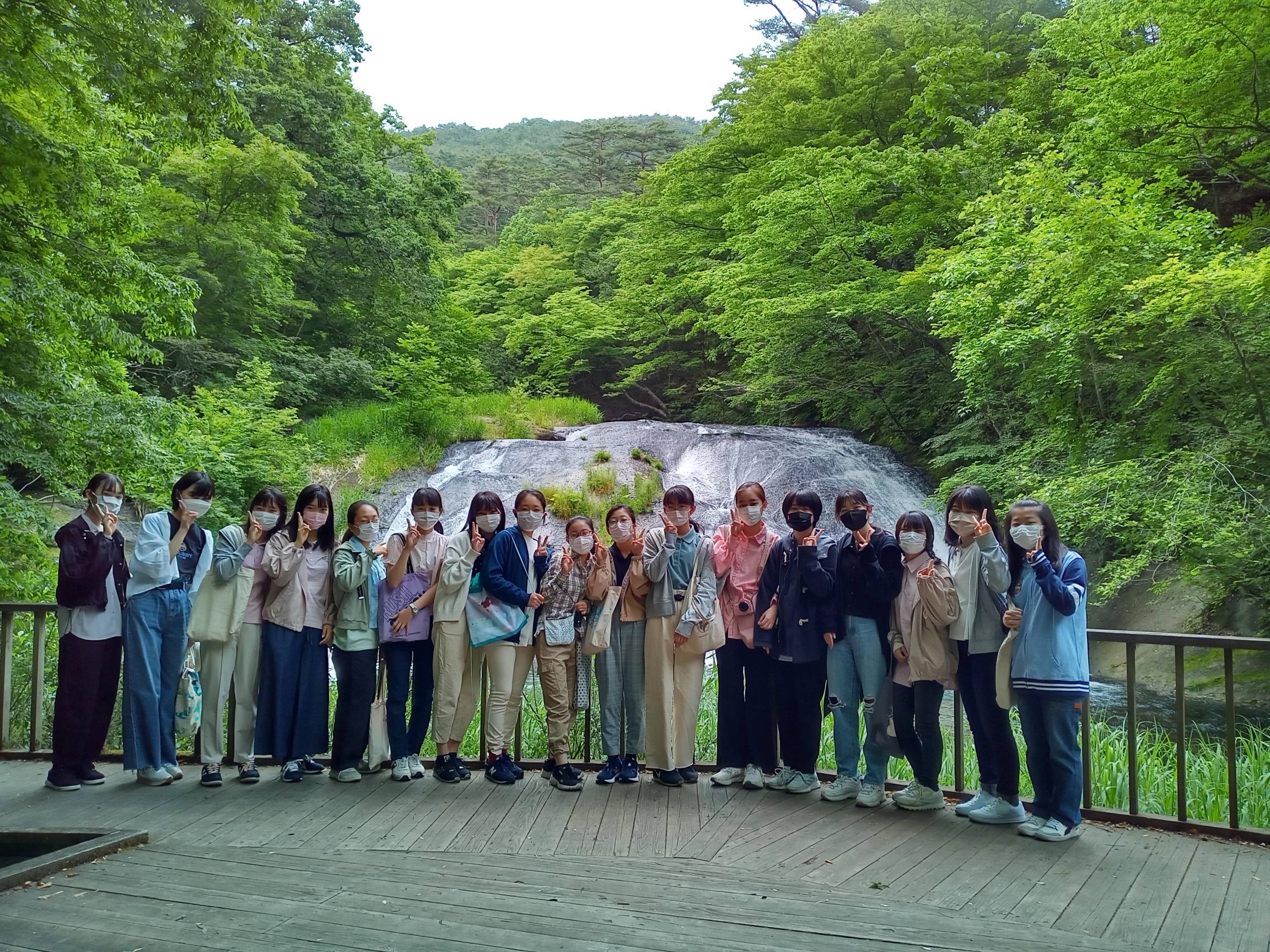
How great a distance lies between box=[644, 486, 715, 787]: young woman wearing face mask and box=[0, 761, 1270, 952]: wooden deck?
21 cm

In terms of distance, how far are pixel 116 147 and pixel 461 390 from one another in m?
13.1

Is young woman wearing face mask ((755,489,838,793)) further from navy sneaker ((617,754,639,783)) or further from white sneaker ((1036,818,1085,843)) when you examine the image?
white sneaker ((1036,818,1085,843))

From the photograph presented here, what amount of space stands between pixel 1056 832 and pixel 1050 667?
75cm

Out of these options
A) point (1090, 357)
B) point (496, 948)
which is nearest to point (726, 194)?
point (1090, 357)

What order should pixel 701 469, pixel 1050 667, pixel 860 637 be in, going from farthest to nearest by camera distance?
pixel 701 469, pixel 860 637, pixel 1050 667

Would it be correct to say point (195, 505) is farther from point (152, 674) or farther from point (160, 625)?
point (152, 674)

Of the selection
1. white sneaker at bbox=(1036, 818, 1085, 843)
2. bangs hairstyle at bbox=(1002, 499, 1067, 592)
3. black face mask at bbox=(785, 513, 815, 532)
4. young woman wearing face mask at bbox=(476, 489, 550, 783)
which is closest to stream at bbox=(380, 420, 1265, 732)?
black face mask at bbox=(785, 513, 815, 532)

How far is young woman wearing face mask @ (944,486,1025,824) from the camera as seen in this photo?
421cm

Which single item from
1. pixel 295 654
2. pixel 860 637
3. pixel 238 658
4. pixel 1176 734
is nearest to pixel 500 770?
pixel 295 654

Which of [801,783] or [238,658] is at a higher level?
[238,658]

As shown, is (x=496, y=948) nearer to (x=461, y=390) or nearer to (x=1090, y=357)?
(x=1090, y=357)

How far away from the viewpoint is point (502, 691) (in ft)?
15.8

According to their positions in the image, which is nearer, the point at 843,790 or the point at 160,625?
the point at 843,790

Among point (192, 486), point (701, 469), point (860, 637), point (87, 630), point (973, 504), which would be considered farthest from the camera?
point (701, 469)
